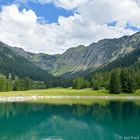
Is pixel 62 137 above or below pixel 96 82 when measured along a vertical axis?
below

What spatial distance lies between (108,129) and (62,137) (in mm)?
9690

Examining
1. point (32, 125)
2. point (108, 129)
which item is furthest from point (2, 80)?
point (108, 129)

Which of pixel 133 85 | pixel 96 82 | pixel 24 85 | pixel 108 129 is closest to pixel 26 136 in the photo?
pixel 108 129

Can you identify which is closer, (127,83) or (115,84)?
(115,84)

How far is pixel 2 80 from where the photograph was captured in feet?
539

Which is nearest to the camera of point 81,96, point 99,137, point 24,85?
point 99,137

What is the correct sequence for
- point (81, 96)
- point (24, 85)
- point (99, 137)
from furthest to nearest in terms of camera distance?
point (24, 85), point (81, 96), point (99, 137)

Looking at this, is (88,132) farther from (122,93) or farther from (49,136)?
(122,93)

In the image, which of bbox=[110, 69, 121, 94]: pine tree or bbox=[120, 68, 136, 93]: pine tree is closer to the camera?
bbox=[110, 69, 121, 94]: pine tree

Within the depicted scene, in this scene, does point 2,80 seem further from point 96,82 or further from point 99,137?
point 99,137

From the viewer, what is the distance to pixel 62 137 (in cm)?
4269

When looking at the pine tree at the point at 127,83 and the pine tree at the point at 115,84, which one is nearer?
the pine tree at the point at 115,84

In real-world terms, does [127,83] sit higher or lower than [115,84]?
higher

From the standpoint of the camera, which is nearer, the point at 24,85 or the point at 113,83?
the point at 113,83
